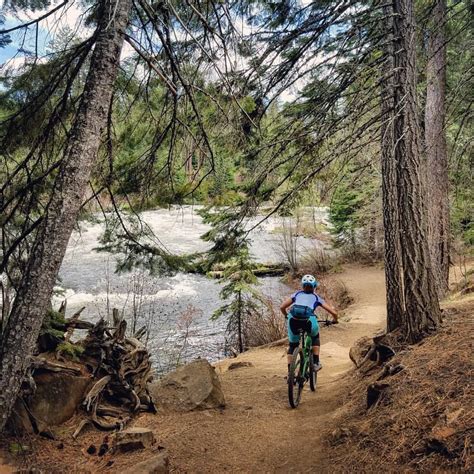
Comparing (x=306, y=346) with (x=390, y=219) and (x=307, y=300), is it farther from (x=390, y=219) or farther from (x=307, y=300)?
(x=390, y=219)

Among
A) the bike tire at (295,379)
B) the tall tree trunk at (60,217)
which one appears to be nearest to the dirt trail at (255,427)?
the bike tire at (295,379)

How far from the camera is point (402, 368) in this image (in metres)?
4.00

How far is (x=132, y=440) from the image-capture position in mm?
3850

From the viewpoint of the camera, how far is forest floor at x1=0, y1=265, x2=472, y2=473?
354cm

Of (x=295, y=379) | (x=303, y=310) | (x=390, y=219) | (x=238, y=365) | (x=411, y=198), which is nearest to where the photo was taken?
(x=411, y=198)

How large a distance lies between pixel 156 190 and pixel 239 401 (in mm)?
3025

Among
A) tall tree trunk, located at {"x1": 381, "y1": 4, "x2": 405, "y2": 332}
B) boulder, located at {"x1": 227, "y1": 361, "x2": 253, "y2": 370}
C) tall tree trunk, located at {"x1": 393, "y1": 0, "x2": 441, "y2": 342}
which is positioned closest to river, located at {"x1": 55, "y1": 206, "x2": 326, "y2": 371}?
boulder, located at {"x1": 227, "y1": 361, "x2": 253, "y2": 370}

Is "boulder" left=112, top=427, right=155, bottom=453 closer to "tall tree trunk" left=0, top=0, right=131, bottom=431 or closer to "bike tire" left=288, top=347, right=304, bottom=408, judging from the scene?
"tall tree trunk" left=0, top=0, right=131, bottom=431

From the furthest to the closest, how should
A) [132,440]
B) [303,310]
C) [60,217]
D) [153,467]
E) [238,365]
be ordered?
[238,365] → [303,310] → [132,440] → [153,467] → [60,217]

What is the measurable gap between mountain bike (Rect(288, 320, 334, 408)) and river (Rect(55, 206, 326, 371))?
1682mm

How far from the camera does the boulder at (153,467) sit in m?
3.12

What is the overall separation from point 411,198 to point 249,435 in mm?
3196

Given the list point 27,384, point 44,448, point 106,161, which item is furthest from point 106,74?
point 44,448

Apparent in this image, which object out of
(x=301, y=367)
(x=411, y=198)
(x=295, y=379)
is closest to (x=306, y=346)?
(x=301, y=367)
